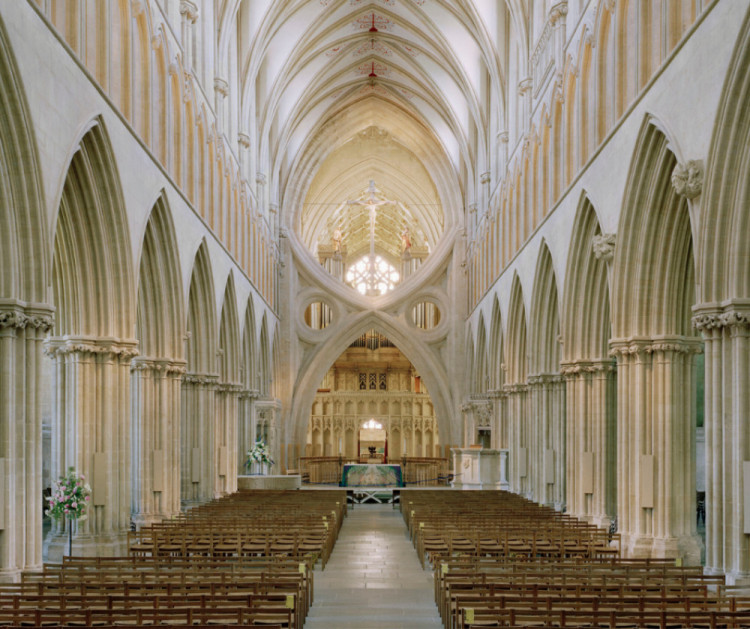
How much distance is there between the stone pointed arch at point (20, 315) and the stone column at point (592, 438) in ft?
41.5

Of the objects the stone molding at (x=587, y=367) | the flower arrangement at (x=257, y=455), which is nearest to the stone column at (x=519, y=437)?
the stone molding at (x=587, y=367)

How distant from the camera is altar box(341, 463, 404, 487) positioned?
122 ft

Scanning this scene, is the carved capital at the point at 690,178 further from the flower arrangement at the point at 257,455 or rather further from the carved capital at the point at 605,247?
the flower arrangement at the point at 257,455

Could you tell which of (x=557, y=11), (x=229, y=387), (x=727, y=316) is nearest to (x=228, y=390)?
(x=229, y=387)

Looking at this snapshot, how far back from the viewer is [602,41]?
19.6 metres

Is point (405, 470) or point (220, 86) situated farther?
point (405, 470)

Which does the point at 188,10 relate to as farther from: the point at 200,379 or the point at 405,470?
the point at 405,470

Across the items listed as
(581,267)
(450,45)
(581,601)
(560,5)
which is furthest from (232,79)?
(581,601)

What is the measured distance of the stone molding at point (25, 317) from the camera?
42.5 ft

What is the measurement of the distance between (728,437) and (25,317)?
9818 millimetres

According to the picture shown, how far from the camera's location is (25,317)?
520 inches

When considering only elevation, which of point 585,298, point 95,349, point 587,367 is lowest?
point 587,367

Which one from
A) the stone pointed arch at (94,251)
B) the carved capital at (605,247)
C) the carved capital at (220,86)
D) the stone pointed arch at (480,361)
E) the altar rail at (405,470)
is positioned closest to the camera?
the stone pointed arch at (94,251)

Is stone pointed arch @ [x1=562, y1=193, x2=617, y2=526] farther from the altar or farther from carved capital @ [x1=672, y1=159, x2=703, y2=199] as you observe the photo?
the altar
